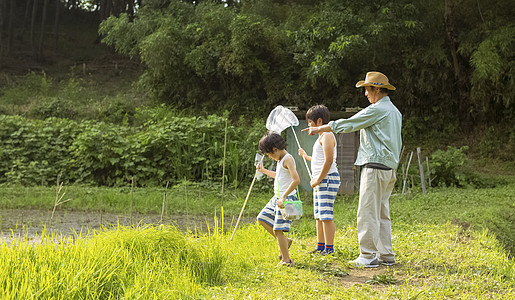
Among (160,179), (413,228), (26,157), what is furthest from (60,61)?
(413,228)

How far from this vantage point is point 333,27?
614 inches

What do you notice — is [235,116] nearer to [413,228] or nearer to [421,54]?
[421,54]

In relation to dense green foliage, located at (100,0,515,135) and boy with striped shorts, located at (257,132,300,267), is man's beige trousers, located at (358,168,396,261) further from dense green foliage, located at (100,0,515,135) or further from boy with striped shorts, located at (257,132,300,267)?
dense green foliage, located at (100,0,515,135)

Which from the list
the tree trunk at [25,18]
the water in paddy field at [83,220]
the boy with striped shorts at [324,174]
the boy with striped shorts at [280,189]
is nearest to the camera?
the boy with striped shorts at [280,189]

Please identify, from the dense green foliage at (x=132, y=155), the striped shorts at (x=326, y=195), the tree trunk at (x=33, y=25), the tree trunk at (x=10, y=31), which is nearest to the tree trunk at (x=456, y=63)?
the dense green foliage at (x=132, y=155)

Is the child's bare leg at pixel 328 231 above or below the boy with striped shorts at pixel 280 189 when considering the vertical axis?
below

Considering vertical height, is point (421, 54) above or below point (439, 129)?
above

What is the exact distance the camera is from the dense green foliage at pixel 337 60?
16172mm

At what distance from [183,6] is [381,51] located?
22.6 ft

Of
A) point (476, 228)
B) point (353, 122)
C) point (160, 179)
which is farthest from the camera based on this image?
point (160, 179)

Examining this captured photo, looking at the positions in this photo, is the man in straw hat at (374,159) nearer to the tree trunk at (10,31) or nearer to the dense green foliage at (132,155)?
the dense green foliage at (132,155)

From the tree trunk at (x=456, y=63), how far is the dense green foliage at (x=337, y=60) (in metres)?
0.03

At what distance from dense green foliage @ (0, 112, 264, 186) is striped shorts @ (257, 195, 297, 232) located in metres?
7.30

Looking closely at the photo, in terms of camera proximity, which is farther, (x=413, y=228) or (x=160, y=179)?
(x=160, y=179)
